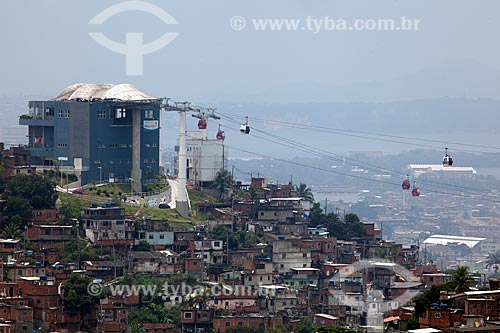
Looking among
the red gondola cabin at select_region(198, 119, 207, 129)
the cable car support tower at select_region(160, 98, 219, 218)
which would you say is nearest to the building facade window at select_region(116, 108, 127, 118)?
the cable car support tower at select_region(160, 98, 219, 218)

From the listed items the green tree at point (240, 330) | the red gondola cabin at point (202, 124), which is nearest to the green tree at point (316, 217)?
the red gondola cabin at point (202, 124)

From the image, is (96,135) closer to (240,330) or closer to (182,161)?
(182,161)

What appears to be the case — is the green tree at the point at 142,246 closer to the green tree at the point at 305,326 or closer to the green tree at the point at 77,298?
the green tree at the point at 77,298

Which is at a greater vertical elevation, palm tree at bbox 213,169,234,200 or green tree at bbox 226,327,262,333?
palm tree at bbox 213,169,234,200

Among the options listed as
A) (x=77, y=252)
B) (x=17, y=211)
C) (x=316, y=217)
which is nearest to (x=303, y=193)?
(x=316, y=217)

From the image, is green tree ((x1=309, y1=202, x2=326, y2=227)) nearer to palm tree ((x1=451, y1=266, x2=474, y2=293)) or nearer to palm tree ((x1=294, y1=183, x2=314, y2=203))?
palm tree ((x1=294, y1=183, x2=314, y2=203))
